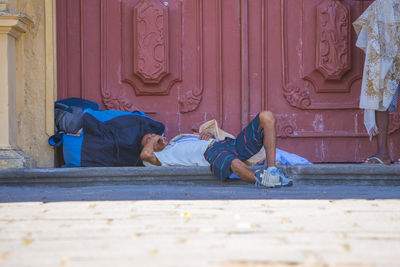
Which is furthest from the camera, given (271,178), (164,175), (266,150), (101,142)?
(101,142)

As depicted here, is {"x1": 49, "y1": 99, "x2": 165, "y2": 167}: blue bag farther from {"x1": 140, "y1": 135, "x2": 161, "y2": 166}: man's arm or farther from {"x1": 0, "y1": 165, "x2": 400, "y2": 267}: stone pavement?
{"x1": 0, "y1": 165, "x2": 400, "y2": 267}: stone pavement

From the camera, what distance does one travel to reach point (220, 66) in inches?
208

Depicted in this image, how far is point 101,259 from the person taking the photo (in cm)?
193

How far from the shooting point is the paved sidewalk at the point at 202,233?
1.92 meters

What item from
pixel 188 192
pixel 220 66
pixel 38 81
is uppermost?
pixel 220 66

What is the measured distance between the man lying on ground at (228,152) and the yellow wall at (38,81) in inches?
37.8

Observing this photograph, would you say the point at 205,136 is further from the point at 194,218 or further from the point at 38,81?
the point at 194,218

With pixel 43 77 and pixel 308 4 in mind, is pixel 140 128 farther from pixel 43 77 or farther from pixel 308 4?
pixel 308 4

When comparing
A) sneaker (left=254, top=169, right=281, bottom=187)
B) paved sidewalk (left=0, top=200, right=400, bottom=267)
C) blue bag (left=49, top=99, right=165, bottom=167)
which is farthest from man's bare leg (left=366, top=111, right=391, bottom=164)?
blue bag (left=49, top=99, right=165, bottom=167)

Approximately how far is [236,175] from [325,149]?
53.1 inches

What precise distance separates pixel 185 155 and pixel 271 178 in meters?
0.93

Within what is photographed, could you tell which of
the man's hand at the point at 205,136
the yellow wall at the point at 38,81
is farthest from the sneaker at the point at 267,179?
the yellow wall at the point at 38,81

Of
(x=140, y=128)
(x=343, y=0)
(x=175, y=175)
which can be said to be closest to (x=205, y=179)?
(x=175, y=175)

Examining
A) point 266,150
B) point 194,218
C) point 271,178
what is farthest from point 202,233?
point 266,150
